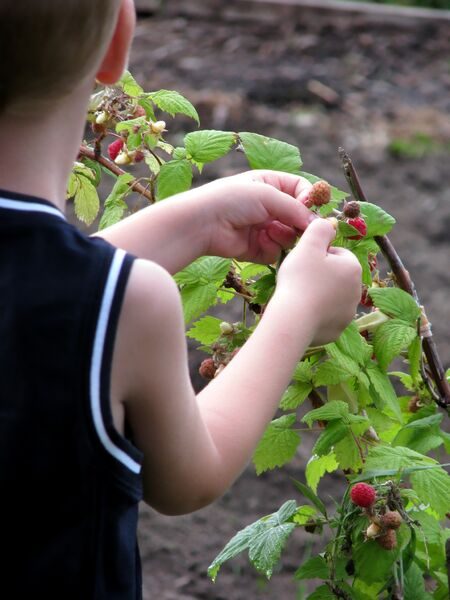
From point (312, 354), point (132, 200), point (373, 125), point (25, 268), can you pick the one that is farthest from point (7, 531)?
point (373, 125)

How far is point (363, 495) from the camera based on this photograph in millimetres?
1452

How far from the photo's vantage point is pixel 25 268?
1022 mm

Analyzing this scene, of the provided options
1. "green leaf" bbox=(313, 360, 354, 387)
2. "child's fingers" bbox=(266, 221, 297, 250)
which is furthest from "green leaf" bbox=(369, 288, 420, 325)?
"child's fingers" bbox=(266, 221, 297, 250)

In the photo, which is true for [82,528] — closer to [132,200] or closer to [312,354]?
[312,354]

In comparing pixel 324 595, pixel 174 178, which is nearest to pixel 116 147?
pixel 174 178

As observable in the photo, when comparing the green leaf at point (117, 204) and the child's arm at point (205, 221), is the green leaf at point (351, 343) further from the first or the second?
the green leaf at point (117, 204)

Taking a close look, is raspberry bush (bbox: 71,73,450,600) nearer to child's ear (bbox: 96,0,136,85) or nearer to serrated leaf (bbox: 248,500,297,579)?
serrated leaf (bbox: 248,500,297,579)

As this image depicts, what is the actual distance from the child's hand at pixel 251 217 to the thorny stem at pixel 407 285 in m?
0.18

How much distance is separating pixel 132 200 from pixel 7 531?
9.21 feet

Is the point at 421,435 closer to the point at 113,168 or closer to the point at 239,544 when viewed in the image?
the point at 239,544

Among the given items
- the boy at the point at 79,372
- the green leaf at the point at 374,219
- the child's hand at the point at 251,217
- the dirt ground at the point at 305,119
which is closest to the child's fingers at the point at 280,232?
the child's hand at the point at 251,217

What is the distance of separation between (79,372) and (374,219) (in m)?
0.64

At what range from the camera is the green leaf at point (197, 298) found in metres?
1.58

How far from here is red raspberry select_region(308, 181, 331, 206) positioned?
1.38 meters
